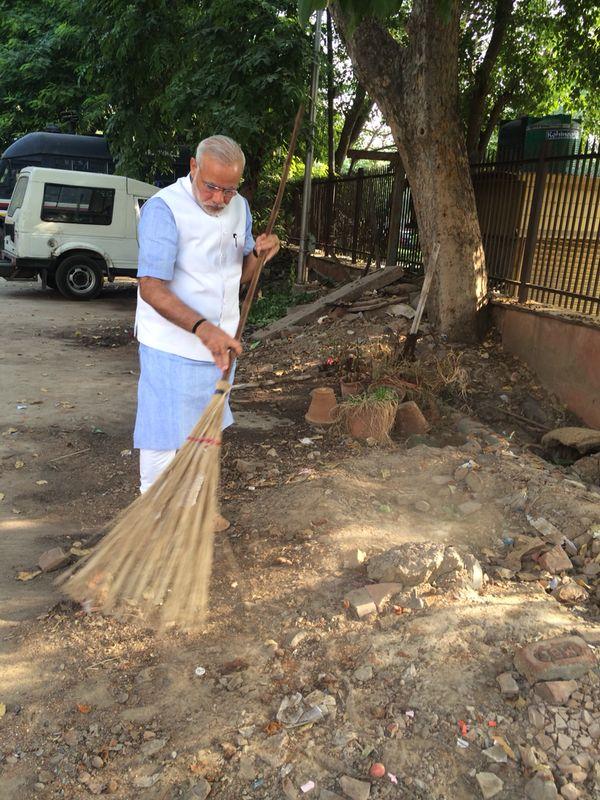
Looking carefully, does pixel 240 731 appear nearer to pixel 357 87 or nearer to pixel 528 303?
pixel 528 303

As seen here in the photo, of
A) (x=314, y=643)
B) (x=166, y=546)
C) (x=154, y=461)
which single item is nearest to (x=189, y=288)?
(x=154, y=461)

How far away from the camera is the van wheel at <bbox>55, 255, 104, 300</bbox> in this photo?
11.1 metres

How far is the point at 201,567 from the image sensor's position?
2.84 meters

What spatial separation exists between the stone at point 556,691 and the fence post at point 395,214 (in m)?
7.43

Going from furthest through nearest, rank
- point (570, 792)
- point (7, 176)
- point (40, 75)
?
1. point (40, 75)
2. point (7, 176)
3. point (570, 792)

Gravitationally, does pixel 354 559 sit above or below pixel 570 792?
above

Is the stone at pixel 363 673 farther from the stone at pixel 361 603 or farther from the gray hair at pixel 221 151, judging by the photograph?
the gray hair at pixel 221 151

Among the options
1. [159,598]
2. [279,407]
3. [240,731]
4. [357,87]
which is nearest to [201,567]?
[159,598]

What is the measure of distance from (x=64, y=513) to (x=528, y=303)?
462 centimetres

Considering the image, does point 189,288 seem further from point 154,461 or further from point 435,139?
point 435,139

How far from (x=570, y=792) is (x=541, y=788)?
3.1 inches

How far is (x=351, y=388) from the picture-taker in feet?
17.8

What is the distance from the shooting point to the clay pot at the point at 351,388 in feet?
17.6

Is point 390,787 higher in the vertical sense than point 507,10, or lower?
lower
